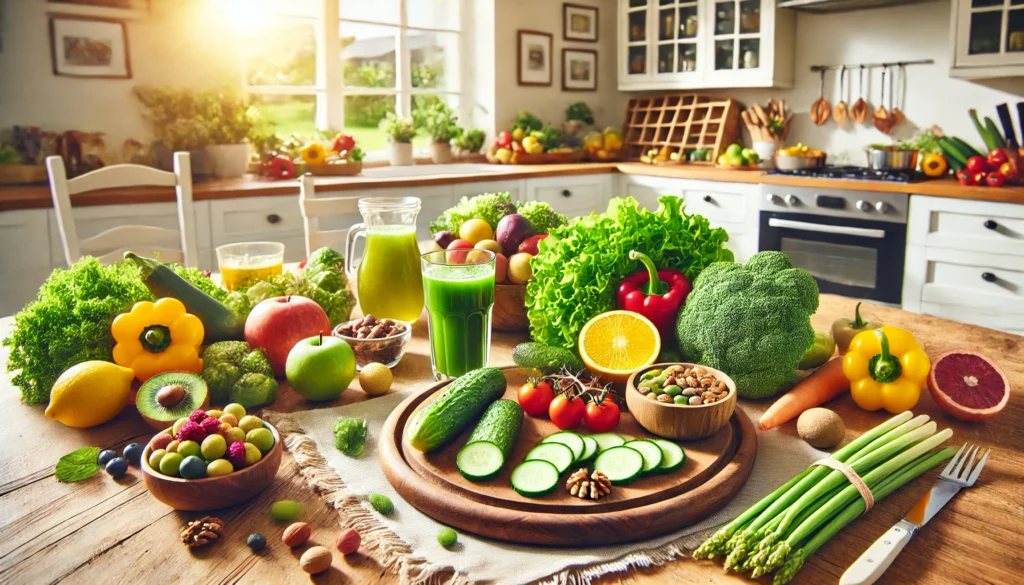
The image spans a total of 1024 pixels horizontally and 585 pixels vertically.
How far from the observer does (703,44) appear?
4.62 meters

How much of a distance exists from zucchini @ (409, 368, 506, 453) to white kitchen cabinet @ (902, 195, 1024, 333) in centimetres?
290

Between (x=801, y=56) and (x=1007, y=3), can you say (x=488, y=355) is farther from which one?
(x=801, y=56)

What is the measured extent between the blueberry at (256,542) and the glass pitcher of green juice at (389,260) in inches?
31.8

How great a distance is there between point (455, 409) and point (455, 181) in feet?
10.1

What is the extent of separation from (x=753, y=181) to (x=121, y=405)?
11.4 feet

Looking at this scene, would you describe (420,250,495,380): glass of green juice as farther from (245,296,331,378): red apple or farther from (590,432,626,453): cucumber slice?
(590,432,626,453): cucumber slice

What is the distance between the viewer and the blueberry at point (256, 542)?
78cm

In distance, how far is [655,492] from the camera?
0.86 m

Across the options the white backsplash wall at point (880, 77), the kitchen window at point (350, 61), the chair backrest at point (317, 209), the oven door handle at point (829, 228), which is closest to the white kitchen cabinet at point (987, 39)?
the white backsplash wall at point (880, 77)

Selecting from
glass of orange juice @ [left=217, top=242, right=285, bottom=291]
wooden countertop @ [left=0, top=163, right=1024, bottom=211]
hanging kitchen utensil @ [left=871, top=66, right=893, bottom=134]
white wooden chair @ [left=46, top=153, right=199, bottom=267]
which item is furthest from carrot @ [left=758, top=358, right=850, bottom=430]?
hanging kitchen utensil @ [left=871, top=66, right=893, bottom=134]

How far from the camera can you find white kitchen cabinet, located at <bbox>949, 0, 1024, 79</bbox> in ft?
11.2

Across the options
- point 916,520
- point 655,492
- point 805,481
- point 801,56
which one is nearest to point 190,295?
point 655,492

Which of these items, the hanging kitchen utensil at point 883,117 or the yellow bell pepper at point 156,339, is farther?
the hanging kitchen utensil at point 883,117

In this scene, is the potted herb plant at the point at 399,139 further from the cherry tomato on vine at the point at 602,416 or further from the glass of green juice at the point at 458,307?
the cherry tomato on vine at the point at 602,416
